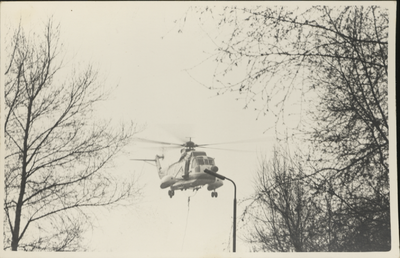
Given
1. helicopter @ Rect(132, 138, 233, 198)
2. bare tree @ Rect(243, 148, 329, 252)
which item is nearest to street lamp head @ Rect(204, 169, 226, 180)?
helicopter @ Rect(132, 138, 233, 198)

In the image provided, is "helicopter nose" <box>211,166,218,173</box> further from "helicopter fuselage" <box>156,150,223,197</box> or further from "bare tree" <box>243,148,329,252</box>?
"bare tree" <box>243,148,329,252</box>

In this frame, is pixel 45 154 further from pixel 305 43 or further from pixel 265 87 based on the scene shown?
pixel 305 43

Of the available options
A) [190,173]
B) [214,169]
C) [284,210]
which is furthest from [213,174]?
[284,210]


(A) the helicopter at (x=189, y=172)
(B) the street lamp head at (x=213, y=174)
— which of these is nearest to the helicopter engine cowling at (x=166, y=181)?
(A) the helicopter at (x=189, y=172)

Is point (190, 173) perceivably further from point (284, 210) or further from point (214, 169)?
point (284, 210)

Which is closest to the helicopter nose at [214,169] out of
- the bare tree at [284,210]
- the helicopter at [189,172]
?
the helicopter at [189,172]

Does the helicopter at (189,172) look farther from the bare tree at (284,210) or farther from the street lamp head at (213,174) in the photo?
the bare tree at (284,210)

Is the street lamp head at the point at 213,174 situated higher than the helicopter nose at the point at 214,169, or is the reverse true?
the helicopter nose at the point at 214,169

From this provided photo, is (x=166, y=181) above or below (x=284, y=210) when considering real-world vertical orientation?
above
